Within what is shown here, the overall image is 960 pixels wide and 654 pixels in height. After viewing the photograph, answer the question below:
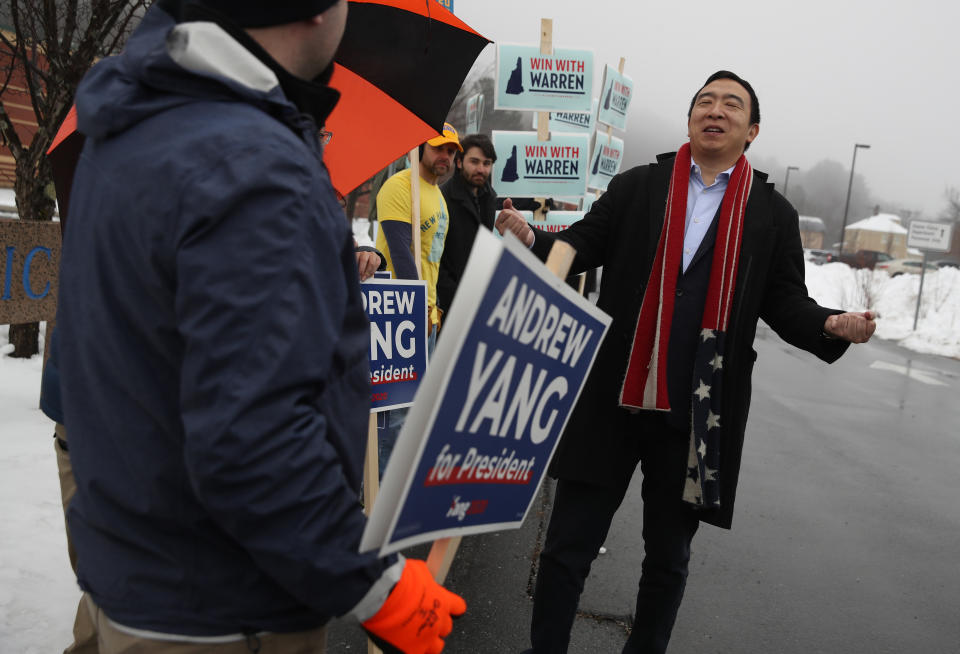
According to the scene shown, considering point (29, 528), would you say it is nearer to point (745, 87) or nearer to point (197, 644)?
point (197, 644)

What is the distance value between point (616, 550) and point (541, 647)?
5.70ft

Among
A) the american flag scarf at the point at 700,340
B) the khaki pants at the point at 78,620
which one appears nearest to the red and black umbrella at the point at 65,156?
the khaki pants at the point at 78,620

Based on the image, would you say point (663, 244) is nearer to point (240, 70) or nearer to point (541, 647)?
point (541, 647)

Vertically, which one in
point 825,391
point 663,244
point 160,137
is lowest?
point 825,391

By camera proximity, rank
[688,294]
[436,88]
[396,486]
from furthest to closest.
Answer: [436,88] < [688,294] < [396,486]

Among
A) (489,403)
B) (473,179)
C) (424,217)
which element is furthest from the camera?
(473,179)

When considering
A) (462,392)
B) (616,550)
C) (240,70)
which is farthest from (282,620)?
(616,550)

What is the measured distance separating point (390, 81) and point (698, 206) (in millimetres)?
1251

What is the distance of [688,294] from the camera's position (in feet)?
8.67

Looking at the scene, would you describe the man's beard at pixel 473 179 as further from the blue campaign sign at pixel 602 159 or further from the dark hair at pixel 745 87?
the blue campaign sign at pixel 602 159

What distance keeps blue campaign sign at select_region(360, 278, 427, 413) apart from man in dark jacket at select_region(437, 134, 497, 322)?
1.71 metres

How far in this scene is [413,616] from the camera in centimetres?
122

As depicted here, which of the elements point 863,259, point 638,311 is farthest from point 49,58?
point 863,259

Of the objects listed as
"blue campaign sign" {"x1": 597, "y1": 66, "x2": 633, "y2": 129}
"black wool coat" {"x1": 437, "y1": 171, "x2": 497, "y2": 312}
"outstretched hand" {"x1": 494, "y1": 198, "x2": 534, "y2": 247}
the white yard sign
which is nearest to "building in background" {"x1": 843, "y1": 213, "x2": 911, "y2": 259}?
the white yard sign
